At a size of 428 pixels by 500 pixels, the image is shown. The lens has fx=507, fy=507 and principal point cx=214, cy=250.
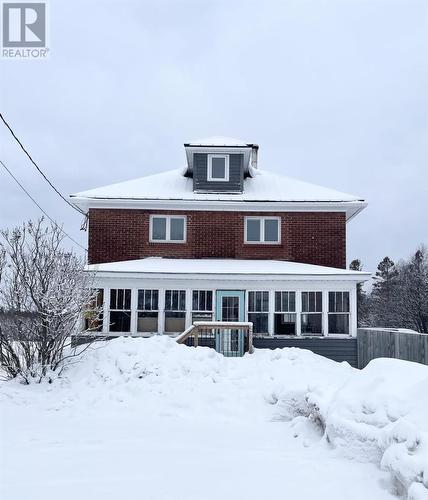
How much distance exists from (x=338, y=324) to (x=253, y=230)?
490 centimetres

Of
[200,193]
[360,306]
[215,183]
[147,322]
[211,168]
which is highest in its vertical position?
[211,168]

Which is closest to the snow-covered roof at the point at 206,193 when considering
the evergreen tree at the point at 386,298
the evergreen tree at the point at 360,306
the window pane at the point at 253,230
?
the window pane at the point at 253,230

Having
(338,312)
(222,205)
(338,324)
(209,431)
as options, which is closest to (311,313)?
(338,312)

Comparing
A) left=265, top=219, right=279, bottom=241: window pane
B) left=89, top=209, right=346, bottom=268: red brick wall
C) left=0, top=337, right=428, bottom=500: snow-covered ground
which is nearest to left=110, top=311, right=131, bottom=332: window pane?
left=89, top=209, right=346, bottom=268: red brick wall

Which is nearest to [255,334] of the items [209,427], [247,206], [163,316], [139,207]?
[163,316]

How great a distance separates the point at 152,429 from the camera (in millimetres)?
8352

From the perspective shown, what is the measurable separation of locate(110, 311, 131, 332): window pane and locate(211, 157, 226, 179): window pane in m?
6.58

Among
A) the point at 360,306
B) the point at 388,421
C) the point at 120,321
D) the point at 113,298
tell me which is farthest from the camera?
the point at 360,306

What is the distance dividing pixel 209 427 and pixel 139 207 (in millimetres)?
11584

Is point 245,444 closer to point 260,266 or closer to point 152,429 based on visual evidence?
point 152,429

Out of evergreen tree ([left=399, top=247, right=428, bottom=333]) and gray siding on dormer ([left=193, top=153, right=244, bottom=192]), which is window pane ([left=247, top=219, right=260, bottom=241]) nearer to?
gray siding on dormer ([left=193, top=153, right=244, bottom=192])

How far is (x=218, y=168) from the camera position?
19.9m

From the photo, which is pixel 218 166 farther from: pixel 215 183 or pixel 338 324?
pixel 338 324

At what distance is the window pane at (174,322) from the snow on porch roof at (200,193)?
4.44 meters
